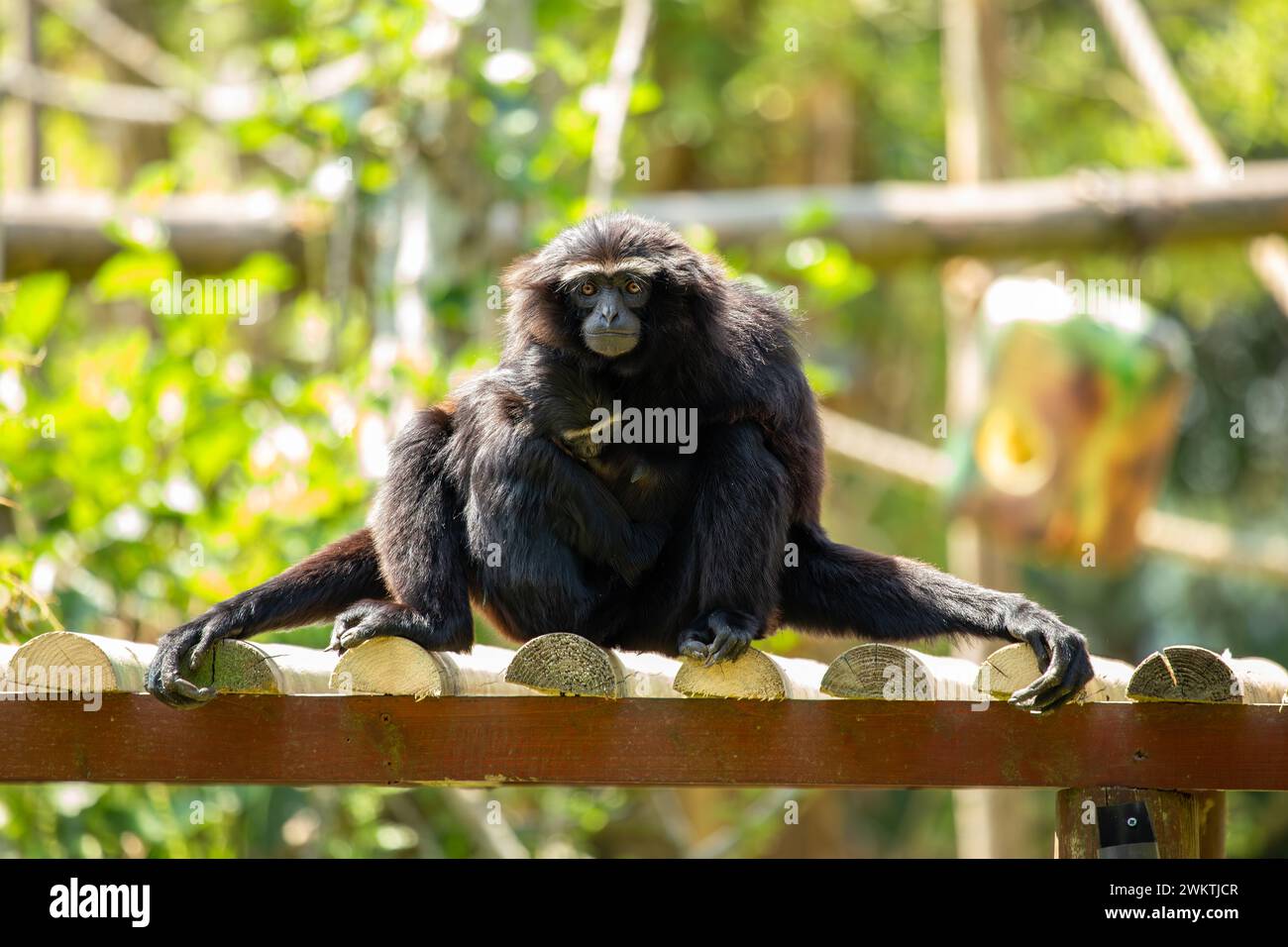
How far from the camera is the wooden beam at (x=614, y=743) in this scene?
4328mm

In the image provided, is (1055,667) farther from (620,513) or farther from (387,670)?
(387,670)

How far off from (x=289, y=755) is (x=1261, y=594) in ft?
58.2

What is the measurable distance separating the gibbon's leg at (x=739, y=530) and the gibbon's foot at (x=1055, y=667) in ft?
2.52

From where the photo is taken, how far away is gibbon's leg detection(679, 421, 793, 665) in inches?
174

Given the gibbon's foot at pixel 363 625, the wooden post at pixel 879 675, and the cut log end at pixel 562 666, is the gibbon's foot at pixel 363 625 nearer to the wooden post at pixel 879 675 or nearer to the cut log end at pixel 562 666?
the cut log end at pixel 562 666

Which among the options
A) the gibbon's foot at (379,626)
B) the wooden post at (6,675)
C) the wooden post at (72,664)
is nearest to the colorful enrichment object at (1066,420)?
the gibbon's foot at (379,626)

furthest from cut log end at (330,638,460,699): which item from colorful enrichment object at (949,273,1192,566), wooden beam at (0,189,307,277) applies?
colorful enrichment object at (949,273,1192,566)

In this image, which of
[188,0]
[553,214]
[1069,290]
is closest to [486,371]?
[553,214]

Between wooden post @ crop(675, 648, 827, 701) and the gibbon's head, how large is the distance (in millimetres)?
1061

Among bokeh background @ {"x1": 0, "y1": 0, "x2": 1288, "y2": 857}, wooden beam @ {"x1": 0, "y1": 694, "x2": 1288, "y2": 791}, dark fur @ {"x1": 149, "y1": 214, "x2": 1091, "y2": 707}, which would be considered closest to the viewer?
wooden beam @ {"x1": 0, "y1": 694, "x2": 1288, "y2": 791}

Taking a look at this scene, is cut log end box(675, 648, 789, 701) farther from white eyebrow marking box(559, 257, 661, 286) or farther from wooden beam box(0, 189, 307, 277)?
wooden beam box(0, 189, 307, 277)
